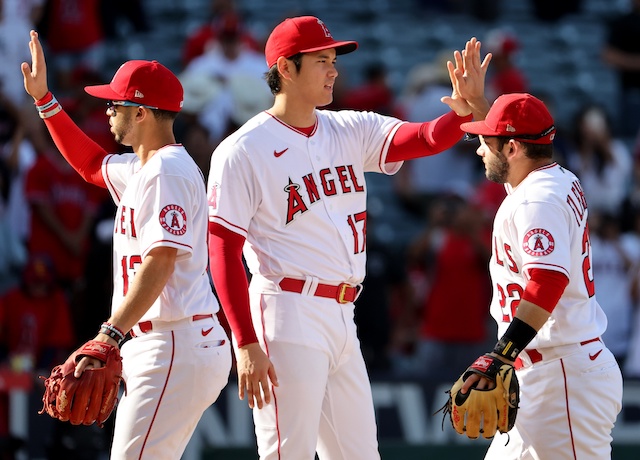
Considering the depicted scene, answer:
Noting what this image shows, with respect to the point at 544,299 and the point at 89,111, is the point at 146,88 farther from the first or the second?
the point at 89,111

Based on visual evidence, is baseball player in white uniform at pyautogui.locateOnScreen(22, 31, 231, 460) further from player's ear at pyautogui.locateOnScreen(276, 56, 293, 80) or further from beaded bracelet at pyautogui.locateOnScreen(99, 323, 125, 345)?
player's ear at pyautogui.locateOnScreen(276, 56, 293, 80)

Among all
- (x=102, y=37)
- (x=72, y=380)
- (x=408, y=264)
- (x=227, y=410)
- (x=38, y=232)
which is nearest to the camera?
(x=72, y=380)

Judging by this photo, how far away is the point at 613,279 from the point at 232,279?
591 cm

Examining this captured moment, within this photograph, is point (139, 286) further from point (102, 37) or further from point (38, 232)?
point (102, 37)

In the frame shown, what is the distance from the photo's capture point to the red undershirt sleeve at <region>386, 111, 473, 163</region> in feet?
17.5

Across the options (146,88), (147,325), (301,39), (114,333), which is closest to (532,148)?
(301,39)

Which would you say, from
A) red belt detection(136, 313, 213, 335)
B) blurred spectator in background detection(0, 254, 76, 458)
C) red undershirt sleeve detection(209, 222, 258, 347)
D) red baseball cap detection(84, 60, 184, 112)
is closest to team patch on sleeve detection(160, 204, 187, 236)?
red undershirt sleeve detection(209, 222, 258, 347)

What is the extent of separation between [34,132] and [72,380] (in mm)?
5810

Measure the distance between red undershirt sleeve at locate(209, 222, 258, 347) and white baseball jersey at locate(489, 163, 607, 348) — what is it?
1.05 metres

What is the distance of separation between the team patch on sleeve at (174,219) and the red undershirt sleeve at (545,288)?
4.46 feet

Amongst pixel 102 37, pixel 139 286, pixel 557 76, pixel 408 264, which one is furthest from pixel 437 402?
pixel 557 76

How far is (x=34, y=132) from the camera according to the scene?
10.0m

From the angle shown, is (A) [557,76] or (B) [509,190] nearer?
(B) [509,190]

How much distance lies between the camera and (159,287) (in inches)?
181
